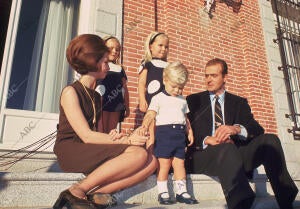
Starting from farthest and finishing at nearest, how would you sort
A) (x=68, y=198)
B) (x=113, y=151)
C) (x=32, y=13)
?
(x=32, y=13), (x=113, y=151), (x=68, y=198)

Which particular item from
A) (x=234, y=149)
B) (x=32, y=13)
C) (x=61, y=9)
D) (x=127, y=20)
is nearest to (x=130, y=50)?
(x=127, y=20)

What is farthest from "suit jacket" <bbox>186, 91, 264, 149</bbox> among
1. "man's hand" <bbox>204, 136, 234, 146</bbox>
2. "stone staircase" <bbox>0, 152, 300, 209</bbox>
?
"stone staircase" <bbox>0, 152, 300, 209</bbox>

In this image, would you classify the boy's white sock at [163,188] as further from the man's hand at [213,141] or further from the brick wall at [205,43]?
the brick wall at [205,43]

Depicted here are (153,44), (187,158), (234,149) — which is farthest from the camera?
(153,44)

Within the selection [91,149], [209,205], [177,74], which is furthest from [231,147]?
[91,149]

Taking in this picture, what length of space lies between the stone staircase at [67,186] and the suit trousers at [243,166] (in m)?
0.21

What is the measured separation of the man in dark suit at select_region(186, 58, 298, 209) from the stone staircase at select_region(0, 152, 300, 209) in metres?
0.21

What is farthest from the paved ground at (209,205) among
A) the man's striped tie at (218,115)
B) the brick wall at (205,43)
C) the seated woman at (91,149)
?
the brick wall at (205,43)

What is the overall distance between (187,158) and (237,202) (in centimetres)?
94

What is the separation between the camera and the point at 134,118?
435cm

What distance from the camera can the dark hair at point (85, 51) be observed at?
202 centimetres

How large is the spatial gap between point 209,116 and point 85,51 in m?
1.58

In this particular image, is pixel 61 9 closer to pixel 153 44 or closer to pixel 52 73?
pixel 52 73

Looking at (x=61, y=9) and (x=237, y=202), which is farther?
(x=61, y=9)
